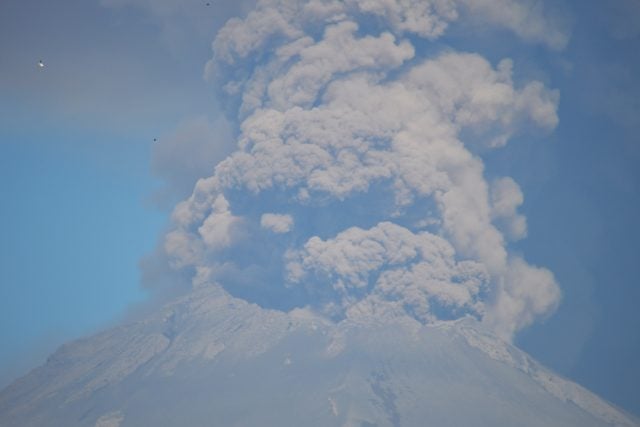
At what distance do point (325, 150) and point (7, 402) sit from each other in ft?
237

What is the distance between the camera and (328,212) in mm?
99188

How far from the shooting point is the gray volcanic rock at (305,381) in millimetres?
102188

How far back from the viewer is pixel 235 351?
404 ft

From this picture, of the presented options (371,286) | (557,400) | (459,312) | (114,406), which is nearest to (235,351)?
(114,406)

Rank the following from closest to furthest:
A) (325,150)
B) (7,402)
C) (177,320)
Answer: (325,150)
(7,402)
(177,320)

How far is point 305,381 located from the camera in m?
112

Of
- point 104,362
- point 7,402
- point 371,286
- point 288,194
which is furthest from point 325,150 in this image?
point 7,402

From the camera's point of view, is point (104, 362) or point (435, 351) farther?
point (104, 362)

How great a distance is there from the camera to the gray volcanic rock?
335 ft

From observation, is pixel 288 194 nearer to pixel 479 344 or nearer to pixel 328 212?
pixel 328 212

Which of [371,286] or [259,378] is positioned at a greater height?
[371,286]

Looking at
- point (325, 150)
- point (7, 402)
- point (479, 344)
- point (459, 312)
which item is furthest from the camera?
point (7, 402)

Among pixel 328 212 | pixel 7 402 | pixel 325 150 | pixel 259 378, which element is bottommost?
pixel 7 402

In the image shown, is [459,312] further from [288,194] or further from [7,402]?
[7,402]
